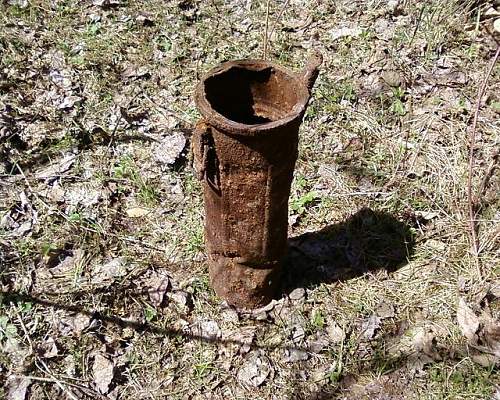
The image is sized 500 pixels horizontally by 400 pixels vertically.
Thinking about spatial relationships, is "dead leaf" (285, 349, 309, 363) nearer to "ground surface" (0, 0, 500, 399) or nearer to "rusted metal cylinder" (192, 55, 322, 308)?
"ground surface" (0, 0, 500, 399)

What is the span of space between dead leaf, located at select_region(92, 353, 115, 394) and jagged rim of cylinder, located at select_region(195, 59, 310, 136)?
48.2 inches

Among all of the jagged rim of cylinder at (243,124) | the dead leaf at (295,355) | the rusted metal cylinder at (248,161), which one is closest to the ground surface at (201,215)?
the dead leaf at (295,355)

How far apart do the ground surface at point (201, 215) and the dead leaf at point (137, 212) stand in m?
0.01

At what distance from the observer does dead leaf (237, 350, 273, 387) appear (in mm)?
2559

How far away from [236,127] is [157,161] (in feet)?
5.21

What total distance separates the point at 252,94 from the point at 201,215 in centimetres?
97

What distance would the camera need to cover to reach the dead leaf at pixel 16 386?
244cm

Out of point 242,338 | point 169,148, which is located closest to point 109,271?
point 242,338

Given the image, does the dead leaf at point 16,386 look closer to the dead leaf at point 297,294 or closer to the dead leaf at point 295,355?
the dead leaf at point 295,355

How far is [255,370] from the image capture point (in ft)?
8.50

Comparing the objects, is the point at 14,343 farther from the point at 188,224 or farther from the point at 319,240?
the point at 319,240

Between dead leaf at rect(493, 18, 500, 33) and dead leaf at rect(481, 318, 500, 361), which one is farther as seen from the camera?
dead leaf at rect(493, 18, 500, 33)

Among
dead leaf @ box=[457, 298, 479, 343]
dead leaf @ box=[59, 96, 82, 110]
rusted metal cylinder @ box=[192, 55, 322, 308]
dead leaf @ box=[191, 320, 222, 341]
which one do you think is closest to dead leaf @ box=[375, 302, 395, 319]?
dead leaf @ box=[457, 298, 479, 343]

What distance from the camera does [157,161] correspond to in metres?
3.46
